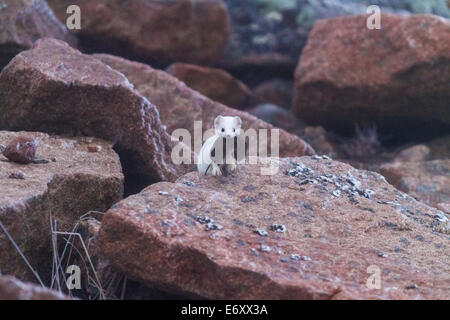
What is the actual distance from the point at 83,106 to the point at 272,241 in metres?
2.26

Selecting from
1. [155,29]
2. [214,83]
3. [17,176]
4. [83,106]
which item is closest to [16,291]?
[17,176]

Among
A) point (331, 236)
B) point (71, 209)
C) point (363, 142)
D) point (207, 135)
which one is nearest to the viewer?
point (331, 236)

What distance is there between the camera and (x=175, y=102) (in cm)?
667

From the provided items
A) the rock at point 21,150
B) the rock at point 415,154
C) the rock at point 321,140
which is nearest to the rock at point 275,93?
the rock at point 321,140

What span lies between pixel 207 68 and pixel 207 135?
3398mm

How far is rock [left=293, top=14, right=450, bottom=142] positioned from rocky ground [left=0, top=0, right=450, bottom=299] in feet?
0.07

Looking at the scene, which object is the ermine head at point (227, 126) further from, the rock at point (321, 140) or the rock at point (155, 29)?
the rock at point (155, 29)

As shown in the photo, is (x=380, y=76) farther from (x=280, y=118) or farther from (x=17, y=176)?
(x=17, y=176)

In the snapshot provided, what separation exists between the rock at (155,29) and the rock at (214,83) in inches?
17.0

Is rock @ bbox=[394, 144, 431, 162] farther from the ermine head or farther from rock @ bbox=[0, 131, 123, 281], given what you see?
rock @ bbox=[0, 131, 123, 281]

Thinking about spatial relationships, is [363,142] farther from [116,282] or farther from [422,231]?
[116,282]

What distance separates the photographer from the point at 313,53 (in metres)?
8.08

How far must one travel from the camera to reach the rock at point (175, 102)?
21.6 feet

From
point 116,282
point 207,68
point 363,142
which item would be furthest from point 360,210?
point 207,68
